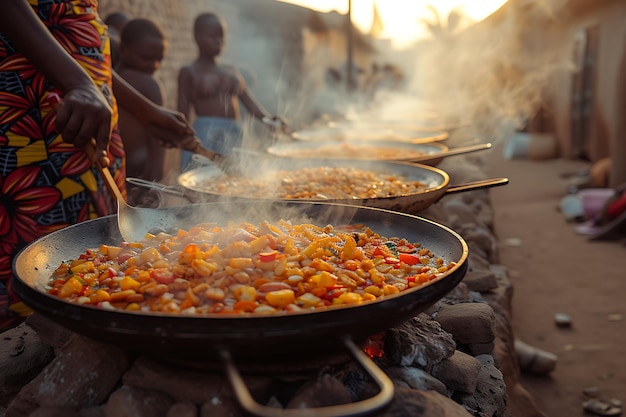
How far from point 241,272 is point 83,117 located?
89 centimetres

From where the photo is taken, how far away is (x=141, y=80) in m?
5.23

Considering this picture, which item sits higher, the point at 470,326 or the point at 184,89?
the point at 184,89

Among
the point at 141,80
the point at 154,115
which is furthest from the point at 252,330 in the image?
the point at 141,80

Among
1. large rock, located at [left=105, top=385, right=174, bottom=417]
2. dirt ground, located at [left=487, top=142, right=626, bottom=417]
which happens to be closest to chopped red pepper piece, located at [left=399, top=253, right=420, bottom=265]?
large rock, located at [left=105, top=385, right=174, bottom=417]

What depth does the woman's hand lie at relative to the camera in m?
1.92

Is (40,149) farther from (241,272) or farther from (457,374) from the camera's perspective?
(457,374)

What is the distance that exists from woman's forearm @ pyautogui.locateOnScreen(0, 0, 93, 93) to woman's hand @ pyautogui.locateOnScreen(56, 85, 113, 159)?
6 centimetres

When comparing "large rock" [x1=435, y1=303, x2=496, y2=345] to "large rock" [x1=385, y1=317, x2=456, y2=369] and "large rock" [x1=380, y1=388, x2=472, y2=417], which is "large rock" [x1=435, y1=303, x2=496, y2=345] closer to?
"large rock" [x1=385, y1=317, x2=456, y2=369]

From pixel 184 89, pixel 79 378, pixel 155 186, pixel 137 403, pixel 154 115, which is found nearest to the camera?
pixel 137 403

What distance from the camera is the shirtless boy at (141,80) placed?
505cm

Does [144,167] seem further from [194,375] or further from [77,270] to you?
[194,375]

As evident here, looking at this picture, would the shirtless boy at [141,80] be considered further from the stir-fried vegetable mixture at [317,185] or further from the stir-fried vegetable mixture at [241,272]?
the stir-fried vegetable mixture at [241,272]

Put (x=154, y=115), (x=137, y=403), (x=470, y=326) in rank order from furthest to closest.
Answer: (x=154, y=115), (x=470, y=326), (x=137, y=403)

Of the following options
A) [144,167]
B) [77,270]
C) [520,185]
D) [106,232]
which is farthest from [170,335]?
[520,185]
